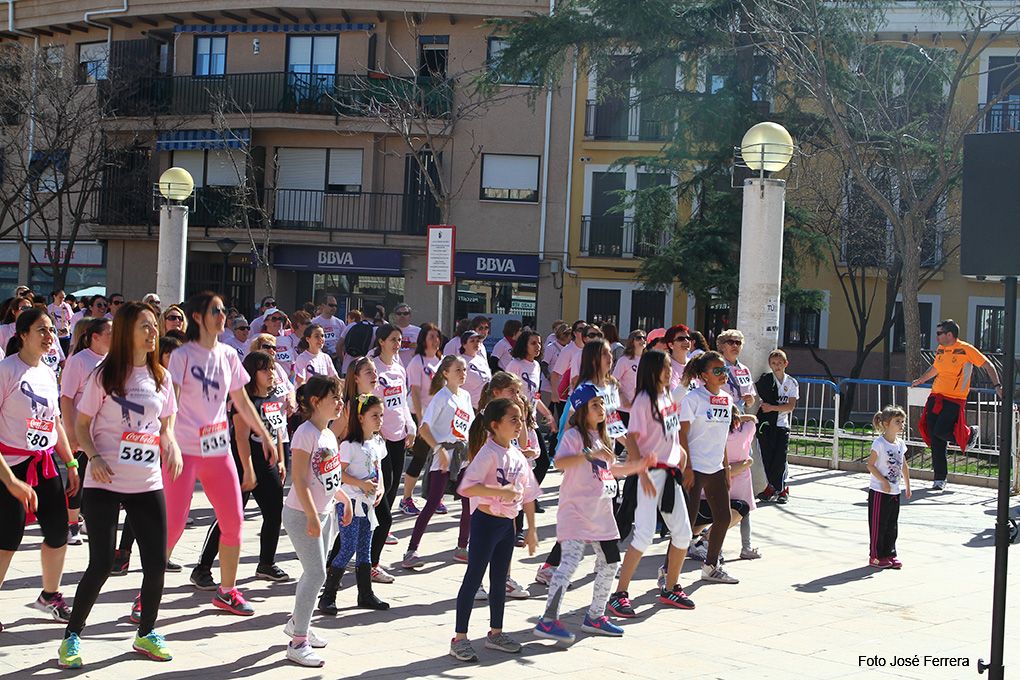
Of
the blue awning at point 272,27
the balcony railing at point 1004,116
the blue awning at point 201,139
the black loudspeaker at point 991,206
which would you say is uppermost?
the blue awning at point 272,27

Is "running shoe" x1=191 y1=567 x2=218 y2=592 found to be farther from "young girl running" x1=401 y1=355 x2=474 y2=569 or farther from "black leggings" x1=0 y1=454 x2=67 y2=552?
"young girl running" x1=401 y1=355 x2=474 y2=569

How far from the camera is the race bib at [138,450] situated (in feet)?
20.8

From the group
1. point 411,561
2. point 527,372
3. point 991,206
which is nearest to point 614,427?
point 411,561

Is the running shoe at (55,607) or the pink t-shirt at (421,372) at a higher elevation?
the pink t-shirt at (421,372)

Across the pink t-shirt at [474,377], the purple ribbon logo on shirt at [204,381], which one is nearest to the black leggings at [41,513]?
the purple ribbon logo on shirt at [204,381]

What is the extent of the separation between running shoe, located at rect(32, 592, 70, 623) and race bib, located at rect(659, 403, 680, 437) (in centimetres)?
392

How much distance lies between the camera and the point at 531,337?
1208 cm

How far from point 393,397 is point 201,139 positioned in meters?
25.7

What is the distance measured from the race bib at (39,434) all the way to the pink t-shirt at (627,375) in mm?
7316

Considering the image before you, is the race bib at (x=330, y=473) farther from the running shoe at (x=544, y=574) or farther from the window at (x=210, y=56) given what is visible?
the window at (x=210, y=56)

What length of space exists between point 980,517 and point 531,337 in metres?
5.33

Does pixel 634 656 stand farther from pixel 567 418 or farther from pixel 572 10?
pixel 572 10

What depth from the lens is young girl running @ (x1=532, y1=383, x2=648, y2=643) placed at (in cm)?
752

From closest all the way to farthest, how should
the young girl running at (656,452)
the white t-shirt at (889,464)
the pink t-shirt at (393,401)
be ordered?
the young girl running at (656,452), the pink t-shirt at (393,401), the white t-shirt at (889,464)
